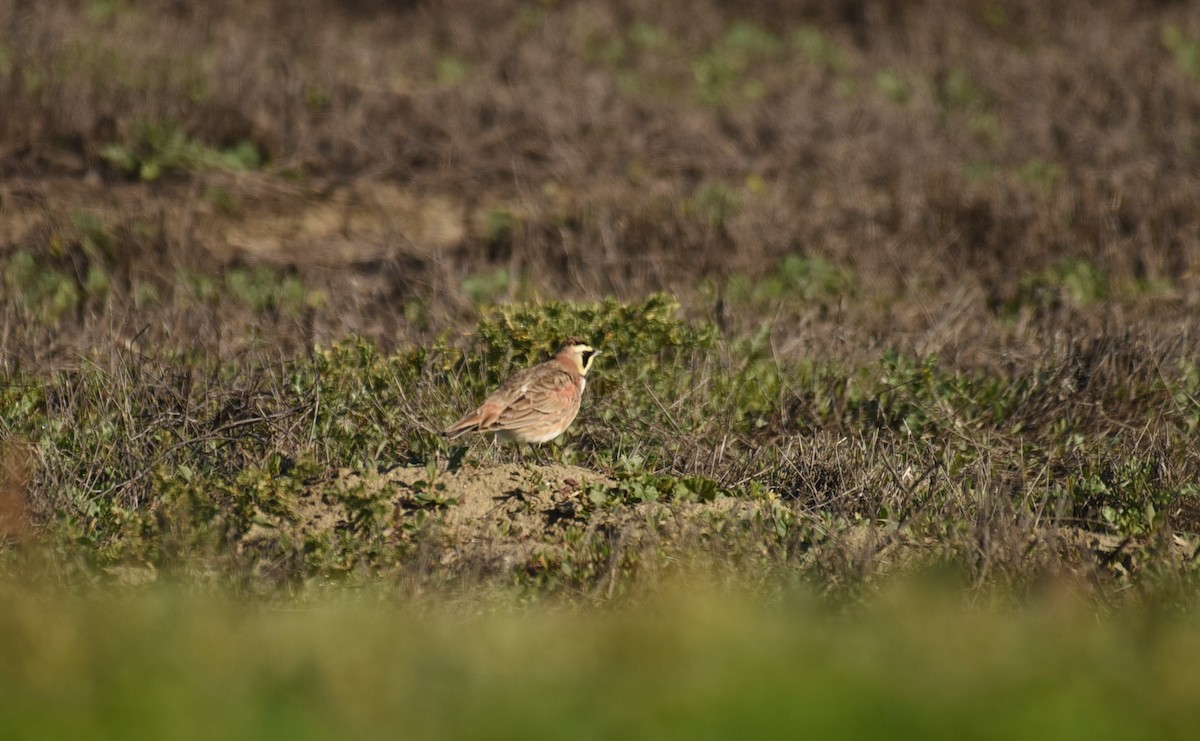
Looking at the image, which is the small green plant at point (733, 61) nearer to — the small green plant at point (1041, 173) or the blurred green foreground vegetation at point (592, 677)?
the small green plant at point (1041, 173)

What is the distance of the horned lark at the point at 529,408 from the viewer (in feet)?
23.0

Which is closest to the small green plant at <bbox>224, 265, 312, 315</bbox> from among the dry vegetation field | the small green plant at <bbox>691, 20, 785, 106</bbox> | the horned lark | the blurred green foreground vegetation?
the dry vegetation field

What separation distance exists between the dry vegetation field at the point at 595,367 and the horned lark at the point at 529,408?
287 mm

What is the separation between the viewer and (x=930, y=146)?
14.3 m

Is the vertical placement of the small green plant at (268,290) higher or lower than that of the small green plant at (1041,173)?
lower

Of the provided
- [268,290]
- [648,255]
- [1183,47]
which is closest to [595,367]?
[648,255]

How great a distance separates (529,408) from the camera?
7.02m

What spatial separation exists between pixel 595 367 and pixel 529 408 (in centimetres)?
140

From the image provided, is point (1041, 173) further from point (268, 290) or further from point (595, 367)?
point (268, 290)

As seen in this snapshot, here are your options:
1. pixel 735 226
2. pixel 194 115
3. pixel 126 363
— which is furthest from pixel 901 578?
pixel 194 115

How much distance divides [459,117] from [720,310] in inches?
185

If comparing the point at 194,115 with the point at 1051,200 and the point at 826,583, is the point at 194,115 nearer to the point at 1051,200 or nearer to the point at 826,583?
the point at 1051,200

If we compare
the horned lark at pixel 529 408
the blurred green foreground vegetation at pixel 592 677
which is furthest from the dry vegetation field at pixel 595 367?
the horned lark at pixel 529 408

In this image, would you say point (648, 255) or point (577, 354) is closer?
point (577, 354)
